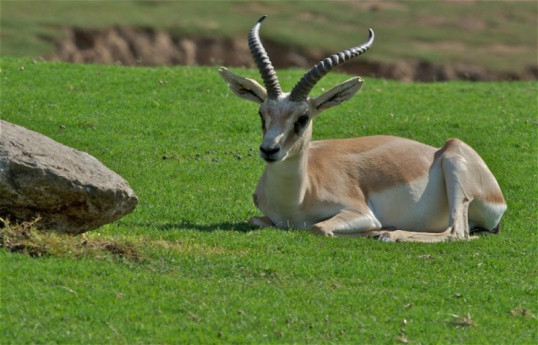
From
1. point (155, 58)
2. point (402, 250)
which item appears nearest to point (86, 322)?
point (402, 250)

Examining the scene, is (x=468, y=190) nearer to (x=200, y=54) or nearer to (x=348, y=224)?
(x=348, y=224)

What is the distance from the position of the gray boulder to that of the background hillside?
1059 inches

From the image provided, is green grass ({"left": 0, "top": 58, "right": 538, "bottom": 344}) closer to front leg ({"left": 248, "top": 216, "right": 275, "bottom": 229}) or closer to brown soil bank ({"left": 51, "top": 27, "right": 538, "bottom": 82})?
front leg ({"left": 248, "top": 216, "right": 275, "bottom": 229})

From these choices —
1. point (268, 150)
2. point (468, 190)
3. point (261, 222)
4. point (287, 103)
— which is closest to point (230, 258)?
point (268, 150)

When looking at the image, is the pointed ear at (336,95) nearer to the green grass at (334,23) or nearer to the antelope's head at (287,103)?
the antelope's head at (287,103)

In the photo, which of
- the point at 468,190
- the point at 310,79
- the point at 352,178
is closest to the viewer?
the point at 310,79

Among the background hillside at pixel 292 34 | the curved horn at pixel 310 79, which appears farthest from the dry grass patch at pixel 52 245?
the background hillside at pixel 292 34

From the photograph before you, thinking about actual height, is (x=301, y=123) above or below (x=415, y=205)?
above

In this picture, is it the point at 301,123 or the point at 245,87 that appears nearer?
the point at 301,123

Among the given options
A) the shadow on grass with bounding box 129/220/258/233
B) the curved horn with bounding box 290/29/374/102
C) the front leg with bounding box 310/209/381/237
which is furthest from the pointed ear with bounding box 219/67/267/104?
the front leg with bounding box 310/209/381/237

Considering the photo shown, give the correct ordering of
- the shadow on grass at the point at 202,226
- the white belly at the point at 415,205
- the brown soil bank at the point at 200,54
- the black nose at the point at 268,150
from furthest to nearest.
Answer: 1. the brown soil bank at the point at 200,54
2. the white belly at the point at 415,205
3. the shadow on grass at the point at 202,226
4. the black nose at the point at 268,150

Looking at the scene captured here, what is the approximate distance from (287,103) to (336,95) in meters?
0.75

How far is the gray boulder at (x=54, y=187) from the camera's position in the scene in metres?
10.2

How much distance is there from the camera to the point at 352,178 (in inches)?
532
